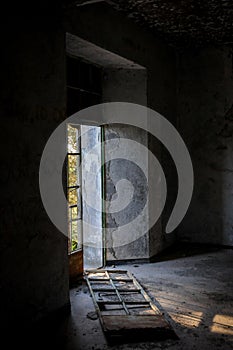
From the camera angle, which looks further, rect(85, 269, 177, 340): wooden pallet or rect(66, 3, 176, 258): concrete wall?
rect(66, 3, 176, 258): concrete wall

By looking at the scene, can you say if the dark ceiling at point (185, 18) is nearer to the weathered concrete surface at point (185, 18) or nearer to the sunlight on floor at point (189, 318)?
the weathered concrete surface at point (185, 18)

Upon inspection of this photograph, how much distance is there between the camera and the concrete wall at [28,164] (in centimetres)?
304

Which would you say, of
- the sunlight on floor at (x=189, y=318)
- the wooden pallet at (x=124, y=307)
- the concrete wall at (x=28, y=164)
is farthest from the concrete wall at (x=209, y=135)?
the concrete wall at (x=28, y=164)

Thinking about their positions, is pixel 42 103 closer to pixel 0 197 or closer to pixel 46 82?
pixel 46 82

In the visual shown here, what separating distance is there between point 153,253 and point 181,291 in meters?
1.32

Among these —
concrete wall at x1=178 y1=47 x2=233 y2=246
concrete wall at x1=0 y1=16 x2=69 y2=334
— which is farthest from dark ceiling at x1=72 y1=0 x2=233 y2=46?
concrete wall at x1=0 y1=16 x2=69 y2=334

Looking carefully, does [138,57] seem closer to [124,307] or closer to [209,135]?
[209,135]

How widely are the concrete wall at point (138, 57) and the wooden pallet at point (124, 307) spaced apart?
0.77 metres

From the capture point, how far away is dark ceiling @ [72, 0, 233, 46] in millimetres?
4453

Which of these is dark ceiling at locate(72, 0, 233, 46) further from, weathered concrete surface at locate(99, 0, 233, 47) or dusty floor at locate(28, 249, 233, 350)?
dusty floor at locate(28, 249, 233, 350)

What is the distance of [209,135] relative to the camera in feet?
20.5

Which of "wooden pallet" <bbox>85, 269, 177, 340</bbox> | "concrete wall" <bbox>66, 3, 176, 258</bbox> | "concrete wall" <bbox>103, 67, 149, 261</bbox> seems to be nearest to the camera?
"wooden pallet" <bbox>85, 269, 177, 340</bbox>

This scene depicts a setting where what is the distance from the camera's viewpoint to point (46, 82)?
3.42m

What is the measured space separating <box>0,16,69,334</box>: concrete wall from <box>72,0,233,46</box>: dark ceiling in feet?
4.63
